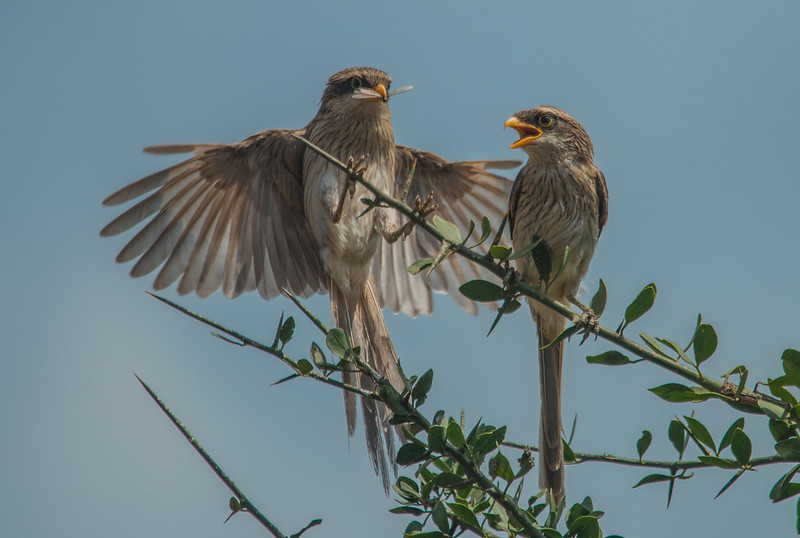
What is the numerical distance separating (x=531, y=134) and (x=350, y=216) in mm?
1675

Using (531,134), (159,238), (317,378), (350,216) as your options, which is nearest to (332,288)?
(350,216)

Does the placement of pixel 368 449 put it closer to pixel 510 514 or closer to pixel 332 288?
pixel 332 288

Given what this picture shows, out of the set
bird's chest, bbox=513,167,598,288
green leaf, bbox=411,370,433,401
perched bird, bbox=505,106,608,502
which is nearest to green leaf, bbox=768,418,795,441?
green leaf, bbox=411,370,433,401

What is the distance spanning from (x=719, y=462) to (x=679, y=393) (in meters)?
0.17

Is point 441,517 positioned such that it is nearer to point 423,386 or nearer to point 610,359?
point 423,386

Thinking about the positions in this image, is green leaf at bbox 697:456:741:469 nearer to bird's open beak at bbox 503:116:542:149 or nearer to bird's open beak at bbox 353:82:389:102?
bird's open beak at bbox 503:116:542:149

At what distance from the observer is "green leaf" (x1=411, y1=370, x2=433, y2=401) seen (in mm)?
2178

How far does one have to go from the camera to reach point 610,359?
205 cm

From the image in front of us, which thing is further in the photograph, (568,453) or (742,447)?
(568,453)

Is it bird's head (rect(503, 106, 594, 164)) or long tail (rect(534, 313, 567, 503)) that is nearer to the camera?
long tail (rect(534, 313, 567, 503))

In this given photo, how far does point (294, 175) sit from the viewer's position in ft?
20.3

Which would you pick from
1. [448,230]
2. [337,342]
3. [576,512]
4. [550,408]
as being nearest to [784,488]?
[576,512]

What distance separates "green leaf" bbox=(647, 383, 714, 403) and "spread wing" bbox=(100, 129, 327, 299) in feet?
13.9

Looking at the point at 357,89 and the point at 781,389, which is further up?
the point at 357,89
